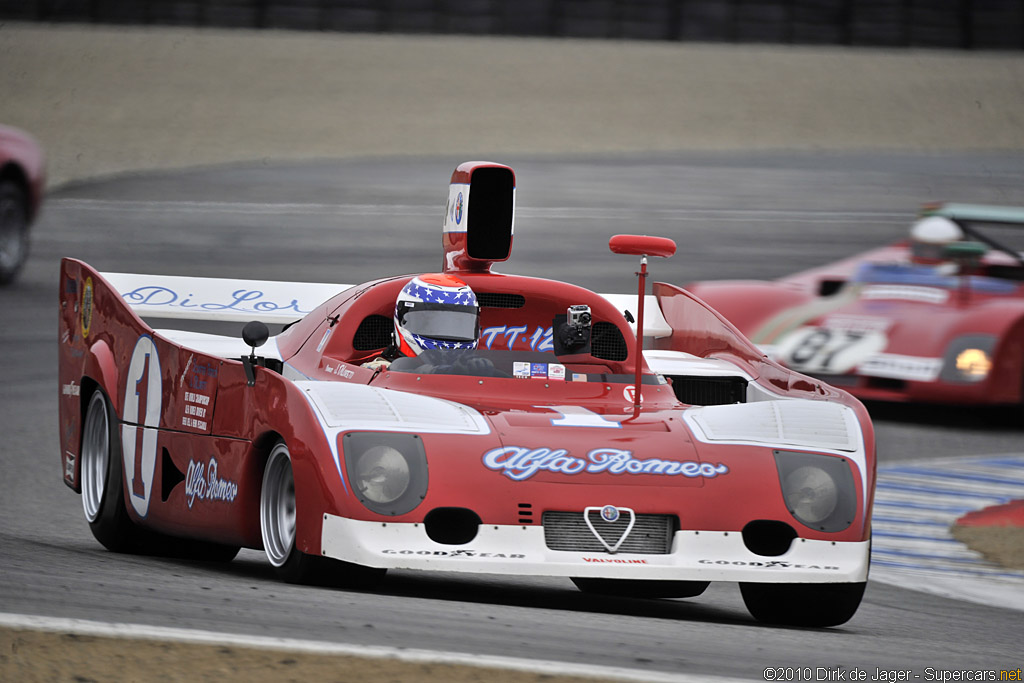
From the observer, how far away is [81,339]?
7539 millimetres

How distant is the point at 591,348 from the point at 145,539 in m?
2.01

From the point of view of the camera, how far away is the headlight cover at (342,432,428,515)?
16.9ft

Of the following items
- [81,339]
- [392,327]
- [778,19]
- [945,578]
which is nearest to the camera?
[392,327]

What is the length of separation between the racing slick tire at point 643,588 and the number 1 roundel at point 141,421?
68.6 inches

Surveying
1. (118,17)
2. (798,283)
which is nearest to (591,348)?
(798,283)

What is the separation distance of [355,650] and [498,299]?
349 centimetres

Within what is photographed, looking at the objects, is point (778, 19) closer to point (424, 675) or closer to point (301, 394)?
point (301, 394)

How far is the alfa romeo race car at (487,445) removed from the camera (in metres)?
5.20

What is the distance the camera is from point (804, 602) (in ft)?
19.1

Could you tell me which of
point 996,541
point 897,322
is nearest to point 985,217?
point 897,322

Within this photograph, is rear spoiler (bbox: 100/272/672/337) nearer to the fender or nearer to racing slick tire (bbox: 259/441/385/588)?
the fender

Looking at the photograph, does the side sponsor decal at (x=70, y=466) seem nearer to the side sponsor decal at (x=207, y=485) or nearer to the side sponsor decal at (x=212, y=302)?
the side sponsor decal at (x=212, y=302)

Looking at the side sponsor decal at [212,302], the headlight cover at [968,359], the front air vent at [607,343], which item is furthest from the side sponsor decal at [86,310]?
the headlight cover at [968,359]

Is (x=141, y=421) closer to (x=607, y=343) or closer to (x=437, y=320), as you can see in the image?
(x=437, y=320)
